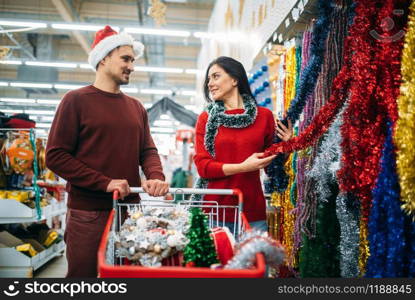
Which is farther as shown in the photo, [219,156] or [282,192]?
[282,192]

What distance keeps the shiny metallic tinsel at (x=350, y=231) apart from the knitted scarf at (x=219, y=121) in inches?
27.2

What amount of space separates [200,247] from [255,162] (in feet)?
2.38

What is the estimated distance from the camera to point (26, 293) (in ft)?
3.72

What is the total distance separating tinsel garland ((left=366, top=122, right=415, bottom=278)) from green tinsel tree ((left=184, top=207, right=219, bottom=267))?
1.62 ft

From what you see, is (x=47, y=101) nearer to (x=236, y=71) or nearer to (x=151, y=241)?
(x=236, y=71)

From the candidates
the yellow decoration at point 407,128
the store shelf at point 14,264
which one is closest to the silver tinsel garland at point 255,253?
the yellow decoration at point 407,128

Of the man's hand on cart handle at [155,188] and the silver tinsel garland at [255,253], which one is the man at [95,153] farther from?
the silver tinsel garland at [255,253]

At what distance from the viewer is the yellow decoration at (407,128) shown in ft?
3.65

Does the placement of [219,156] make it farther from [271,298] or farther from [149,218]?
[271,298]

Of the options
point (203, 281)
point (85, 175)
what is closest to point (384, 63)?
point (203, 281)

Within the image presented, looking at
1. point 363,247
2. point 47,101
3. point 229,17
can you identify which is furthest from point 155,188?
point 47,101

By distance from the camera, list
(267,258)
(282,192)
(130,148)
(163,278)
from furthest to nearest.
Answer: (282,192), (130,148), (267,258), (163,278)

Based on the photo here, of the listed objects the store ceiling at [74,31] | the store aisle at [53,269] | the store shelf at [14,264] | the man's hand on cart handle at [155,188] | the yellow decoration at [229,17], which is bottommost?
the store aisle at [53,269]

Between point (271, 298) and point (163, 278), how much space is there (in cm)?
28
